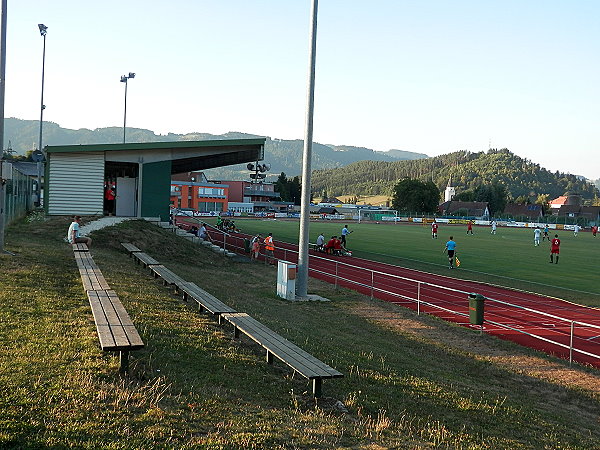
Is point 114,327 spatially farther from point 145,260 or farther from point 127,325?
point 145,260

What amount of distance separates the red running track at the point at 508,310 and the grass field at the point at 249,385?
1.02m

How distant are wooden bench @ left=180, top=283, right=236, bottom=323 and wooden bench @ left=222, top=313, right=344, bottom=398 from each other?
1.03 ft

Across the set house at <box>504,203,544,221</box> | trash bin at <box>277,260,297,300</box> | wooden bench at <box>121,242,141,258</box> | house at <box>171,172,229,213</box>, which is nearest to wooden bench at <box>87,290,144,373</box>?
trash bin at <box>277,260,297,300</box>

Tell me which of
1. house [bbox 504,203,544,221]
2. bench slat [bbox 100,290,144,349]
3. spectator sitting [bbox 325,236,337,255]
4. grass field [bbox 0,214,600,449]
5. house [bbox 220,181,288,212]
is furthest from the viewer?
house [bbox 504,203,544,221]

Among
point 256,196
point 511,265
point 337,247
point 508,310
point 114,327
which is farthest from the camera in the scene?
point 256,196

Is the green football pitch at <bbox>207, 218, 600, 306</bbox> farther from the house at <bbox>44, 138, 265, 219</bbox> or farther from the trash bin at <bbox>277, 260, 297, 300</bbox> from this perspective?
the trash bin at <bbox>277, 260, 297, 300</bbox>

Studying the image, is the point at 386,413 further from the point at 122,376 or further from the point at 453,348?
the point at 453,348

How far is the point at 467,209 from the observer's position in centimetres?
14975

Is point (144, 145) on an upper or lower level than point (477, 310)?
upper

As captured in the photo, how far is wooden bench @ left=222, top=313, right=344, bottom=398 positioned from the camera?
668cm

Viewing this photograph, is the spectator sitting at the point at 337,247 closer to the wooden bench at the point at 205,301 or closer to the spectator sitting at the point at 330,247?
the spectator sitting at the point at 330,247

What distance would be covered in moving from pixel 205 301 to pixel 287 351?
3.51 metres

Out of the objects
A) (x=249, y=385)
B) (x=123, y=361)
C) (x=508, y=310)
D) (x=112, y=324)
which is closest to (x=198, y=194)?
(x=508, y=310)

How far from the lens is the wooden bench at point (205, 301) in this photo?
997 centimetres
